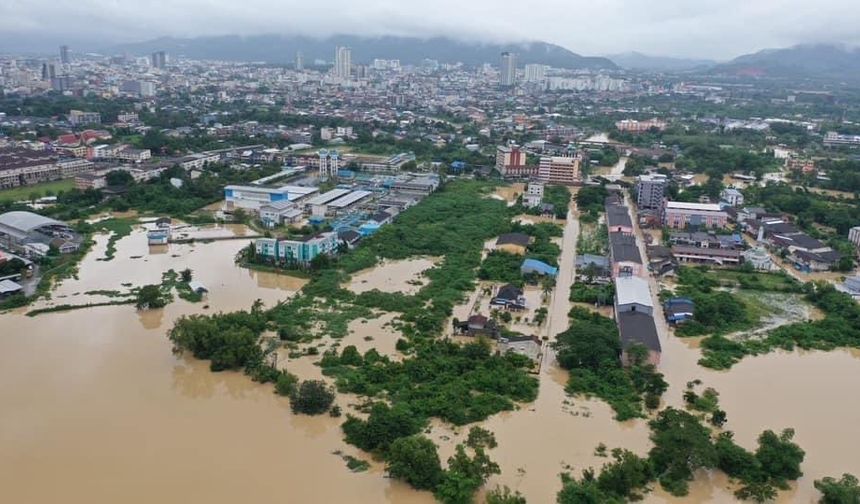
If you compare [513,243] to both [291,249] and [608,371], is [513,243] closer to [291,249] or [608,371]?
[291,249]

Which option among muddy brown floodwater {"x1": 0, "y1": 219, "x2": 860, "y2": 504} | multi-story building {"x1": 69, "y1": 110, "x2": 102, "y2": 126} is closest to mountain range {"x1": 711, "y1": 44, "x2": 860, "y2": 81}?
multi-story building {"x1": 69, "y1": 110, "x2": 102, "y2": 126}

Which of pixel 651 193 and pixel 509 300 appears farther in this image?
pixel 651 193

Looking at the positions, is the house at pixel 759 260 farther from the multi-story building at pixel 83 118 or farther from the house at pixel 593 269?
the multi-story building at pixel 83 118

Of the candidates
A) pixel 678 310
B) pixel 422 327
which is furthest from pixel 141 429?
pixel 678 310

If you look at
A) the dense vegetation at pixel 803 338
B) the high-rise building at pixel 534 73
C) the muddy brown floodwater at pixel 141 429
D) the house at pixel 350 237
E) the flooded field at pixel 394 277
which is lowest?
the muddy brown floodwater at pixel 141 429

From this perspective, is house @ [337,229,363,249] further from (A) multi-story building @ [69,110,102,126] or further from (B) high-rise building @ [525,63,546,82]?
(B) high-rise building @ [525,63,546,82]

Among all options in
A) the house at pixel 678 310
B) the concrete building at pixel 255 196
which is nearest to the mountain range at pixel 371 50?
the concrete building at pixel 255 196
